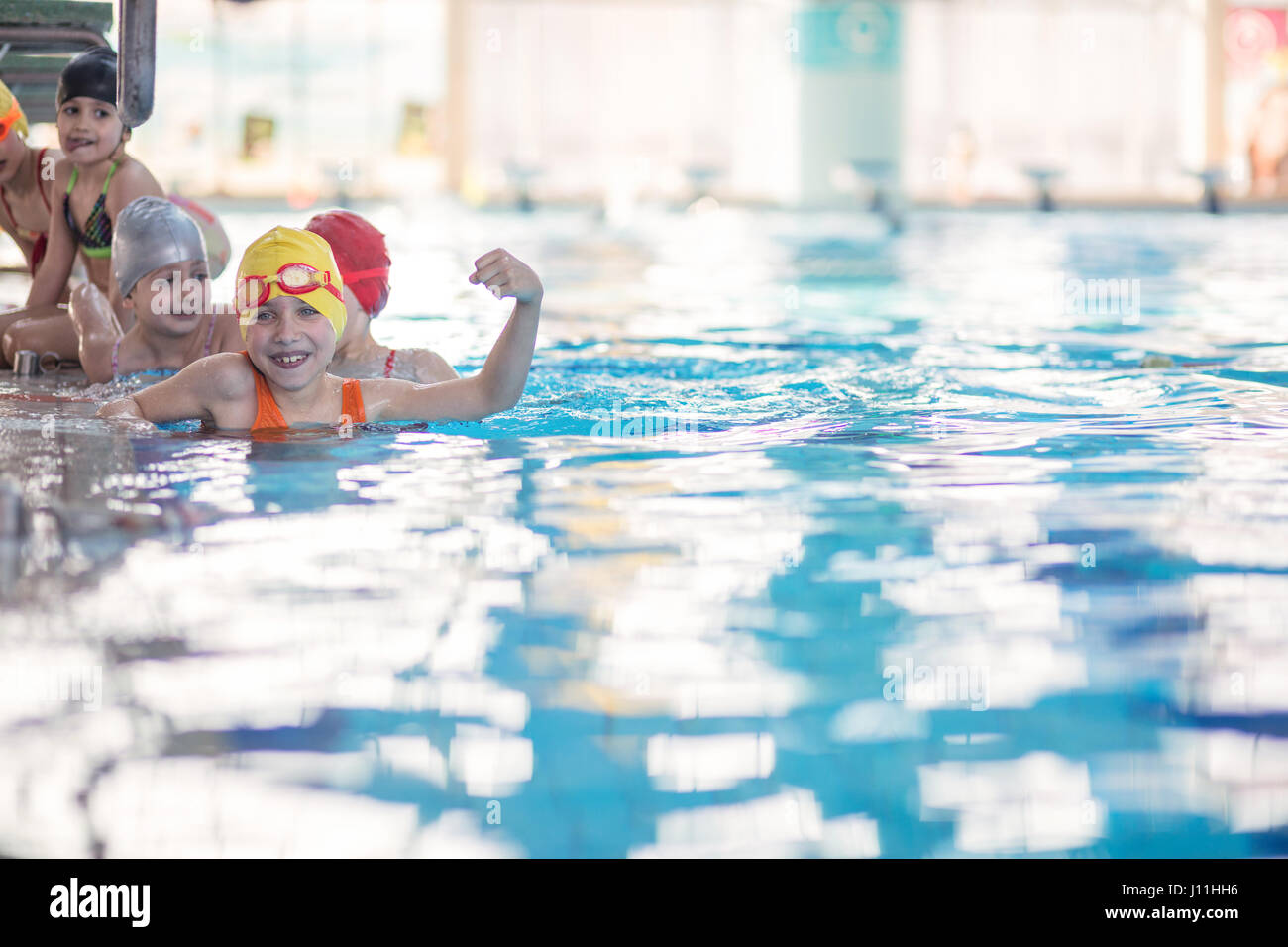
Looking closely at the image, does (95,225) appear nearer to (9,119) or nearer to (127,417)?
(9,119)

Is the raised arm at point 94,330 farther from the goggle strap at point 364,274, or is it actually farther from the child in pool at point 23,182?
the goggle strap at point 364,274

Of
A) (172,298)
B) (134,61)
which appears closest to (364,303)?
(172,298)

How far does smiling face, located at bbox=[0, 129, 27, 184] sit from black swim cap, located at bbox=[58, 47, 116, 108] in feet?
1.86

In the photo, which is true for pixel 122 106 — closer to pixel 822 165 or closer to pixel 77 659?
pixel 77 659

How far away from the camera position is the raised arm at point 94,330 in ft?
15.9

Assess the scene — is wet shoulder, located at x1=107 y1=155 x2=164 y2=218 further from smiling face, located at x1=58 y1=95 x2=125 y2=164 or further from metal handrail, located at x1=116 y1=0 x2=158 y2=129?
metal handrail, located at x1=116 y1=0 x2=158 y2=129

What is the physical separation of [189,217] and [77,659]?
3075 millimetres

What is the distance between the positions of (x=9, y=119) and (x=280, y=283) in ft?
9.12

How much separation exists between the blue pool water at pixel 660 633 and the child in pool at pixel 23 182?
198cm

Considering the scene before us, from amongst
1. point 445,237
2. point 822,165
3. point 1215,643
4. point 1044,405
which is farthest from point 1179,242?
point 1215,643

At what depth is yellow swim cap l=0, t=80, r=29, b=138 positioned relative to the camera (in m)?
5.50

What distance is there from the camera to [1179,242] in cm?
1545

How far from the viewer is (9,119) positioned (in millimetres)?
5613

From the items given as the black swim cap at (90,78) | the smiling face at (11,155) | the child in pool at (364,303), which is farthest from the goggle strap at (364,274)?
the smiling face at (11,155)
